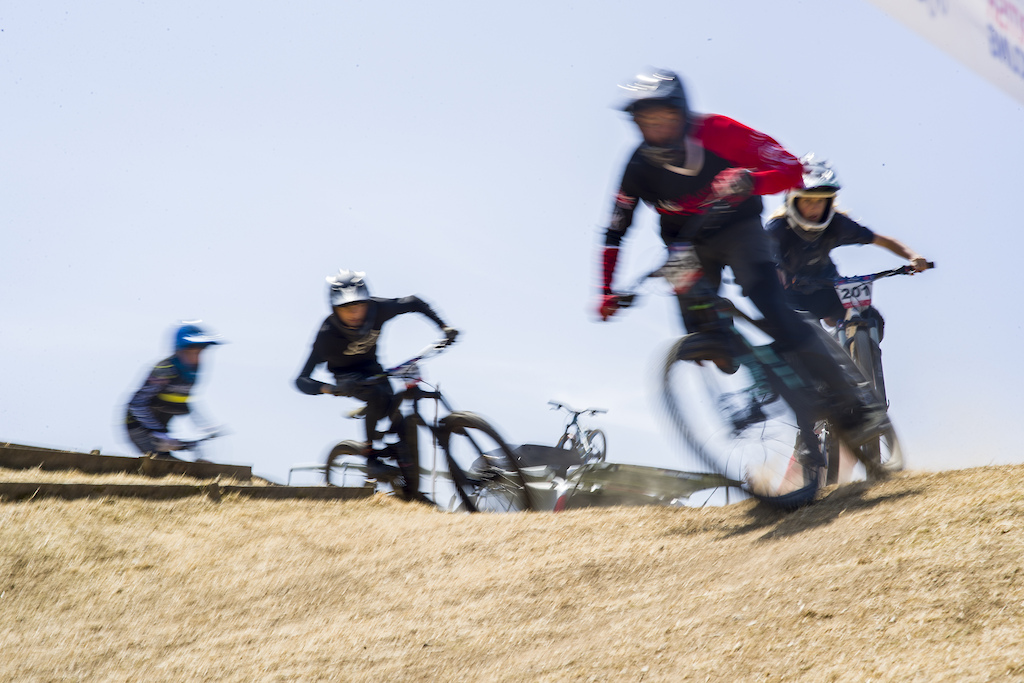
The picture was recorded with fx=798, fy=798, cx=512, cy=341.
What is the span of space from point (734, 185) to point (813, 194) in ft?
5.16

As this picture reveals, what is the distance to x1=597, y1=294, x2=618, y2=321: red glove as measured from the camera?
4.70m

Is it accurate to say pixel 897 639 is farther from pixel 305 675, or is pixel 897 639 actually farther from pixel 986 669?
pixel 305 675

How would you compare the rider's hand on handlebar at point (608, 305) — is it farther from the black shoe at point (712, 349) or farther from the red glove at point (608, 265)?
the black shoe at point (712, 349)

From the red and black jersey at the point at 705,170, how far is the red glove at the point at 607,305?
49 cm

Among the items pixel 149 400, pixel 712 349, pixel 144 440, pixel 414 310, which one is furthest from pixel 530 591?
pixel 149 400

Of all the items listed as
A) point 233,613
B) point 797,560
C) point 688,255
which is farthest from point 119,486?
point 797,560

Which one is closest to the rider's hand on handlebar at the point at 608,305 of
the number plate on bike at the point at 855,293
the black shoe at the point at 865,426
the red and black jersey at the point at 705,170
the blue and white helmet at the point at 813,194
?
the red and black jersey at the point at 705,170

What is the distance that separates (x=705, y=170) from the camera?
4316 millimetres

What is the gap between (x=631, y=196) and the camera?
4.61 meters

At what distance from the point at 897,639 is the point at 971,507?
1040mm

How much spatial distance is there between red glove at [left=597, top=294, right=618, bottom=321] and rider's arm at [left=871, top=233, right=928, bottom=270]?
2373mm

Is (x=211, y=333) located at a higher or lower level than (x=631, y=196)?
lower

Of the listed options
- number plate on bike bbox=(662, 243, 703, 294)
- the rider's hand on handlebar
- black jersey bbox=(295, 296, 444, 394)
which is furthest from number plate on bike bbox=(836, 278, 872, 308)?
black jersey bbox=(295, 296, 444, 394)

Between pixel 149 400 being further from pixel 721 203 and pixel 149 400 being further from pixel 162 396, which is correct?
pixel 721 203
